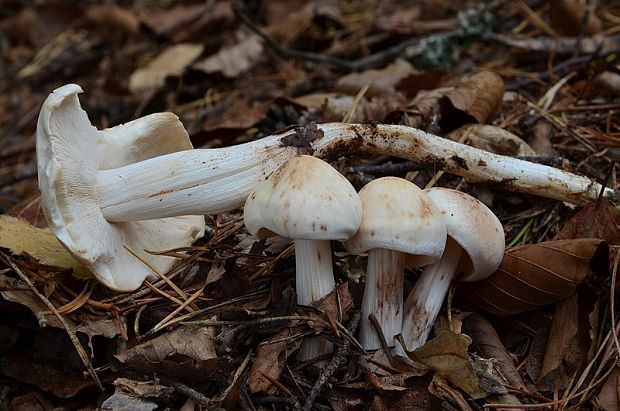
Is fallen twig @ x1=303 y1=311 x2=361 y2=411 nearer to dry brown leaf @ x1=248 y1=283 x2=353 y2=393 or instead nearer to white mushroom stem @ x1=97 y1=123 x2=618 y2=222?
dry brown leaf @ x1=248 y1=283 x2=353 y2=393

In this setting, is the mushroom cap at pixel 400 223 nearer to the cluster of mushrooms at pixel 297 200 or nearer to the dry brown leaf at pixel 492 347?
the cluster of mushrooms at pixel 297 200

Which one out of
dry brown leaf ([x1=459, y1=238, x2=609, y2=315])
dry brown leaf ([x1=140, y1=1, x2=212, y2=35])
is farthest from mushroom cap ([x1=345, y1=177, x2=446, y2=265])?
dry brown leaf ([x1=140, y1=1, x2=212, y2=35])

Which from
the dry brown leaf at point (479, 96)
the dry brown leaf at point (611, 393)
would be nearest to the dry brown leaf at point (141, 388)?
the dry brown leaf at point (611, 393)

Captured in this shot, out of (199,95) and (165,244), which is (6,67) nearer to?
(199,95)

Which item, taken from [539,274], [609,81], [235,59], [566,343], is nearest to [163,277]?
[539,274]

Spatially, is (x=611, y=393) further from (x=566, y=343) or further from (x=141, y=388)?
(x=141, y=388)
